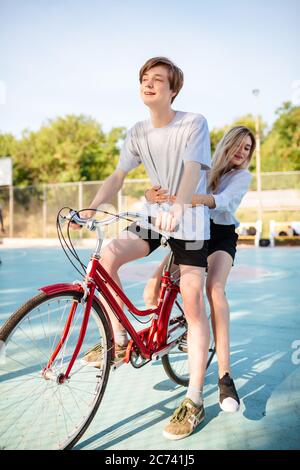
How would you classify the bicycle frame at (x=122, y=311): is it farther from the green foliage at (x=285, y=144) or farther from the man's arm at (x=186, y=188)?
the green foliage at (x=285, y=144)

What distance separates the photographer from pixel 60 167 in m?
24.6

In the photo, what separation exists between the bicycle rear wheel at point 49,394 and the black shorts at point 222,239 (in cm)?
75

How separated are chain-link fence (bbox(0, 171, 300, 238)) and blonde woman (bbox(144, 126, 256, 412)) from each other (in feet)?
43.0

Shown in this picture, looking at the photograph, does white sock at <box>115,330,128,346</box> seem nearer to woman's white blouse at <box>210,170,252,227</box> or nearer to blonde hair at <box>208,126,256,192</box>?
woman's white blouse at <box>210,170,252,227</box>

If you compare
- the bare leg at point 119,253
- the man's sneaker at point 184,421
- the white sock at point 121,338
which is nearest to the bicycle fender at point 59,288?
the bare leg at point 119,253

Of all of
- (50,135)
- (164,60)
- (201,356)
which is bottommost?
(201,356)

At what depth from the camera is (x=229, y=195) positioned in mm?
2336

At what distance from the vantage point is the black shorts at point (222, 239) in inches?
97.3

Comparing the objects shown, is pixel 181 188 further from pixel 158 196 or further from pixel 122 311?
pixel 122 311

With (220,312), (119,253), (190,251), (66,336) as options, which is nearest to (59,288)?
(66,336)

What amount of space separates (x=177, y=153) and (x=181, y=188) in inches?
8.7
